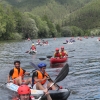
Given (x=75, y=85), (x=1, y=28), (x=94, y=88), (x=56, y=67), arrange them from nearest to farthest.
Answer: (x=94, y=88) → (x=75, y=85) → (x=56, y=67) → (x=1, y=28)

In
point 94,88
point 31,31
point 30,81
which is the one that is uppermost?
point 31,31

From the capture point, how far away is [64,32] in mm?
150625

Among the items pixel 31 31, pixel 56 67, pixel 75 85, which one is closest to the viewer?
pixel 75 85

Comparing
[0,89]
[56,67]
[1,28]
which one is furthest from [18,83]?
[1,28]

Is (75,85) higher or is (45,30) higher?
(45,30)

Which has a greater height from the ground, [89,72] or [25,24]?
[25,24]

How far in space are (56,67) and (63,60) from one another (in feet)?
5.30

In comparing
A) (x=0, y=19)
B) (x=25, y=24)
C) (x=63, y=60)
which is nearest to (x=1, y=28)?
(x=0, y=19)

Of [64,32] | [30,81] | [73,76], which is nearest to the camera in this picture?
[30,81]

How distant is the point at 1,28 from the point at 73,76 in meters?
57.7

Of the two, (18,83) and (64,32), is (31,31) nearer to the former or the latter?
(64,32)

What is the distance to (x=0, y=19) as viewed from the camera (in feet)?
250

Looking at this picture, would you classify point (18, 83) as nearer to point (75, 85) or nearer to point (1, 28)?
point (75, 85)

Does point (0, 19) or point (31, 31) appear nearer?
point (0, 19)
